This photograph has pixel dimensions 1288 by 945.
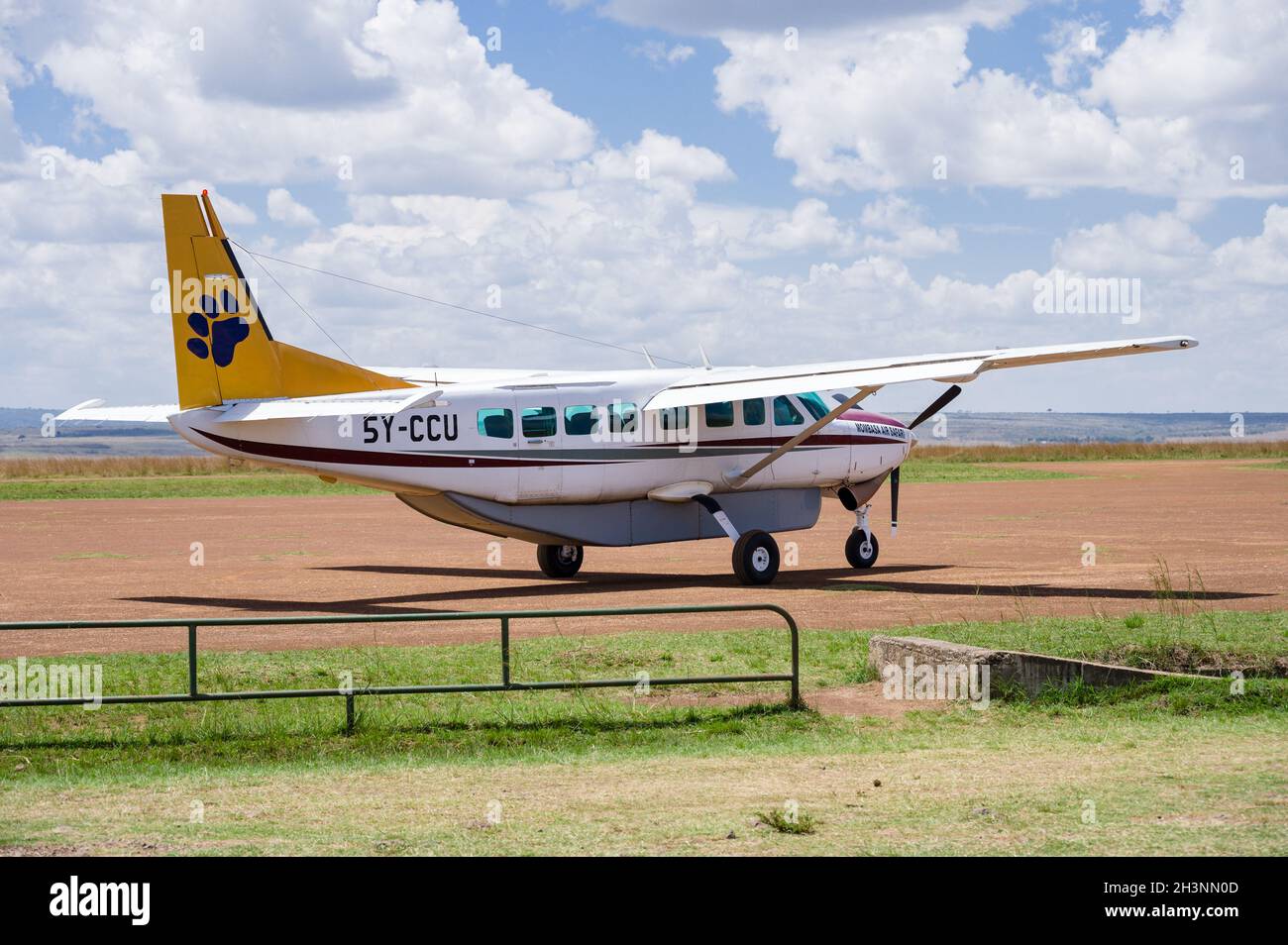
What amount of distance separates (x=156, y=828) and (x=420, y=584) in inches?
697

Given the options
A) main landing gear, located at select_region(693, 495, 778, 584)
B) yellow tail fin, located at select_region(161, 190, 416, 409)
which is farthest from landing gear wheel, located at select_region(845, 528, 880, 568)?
yellow tail fin, located at select_region(161, 190, 416, 409)

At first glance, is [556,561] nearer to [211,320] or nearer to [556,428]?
[556,428]

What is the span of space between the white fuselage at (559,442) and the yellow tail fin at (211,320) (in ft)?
1.79

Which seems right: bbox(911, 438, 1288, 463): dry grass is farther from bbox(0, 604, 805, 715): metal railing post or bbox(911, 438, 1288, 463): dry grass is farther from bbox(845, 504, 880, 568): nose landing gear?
bbox(0, 604, 805, 715): metal railing post

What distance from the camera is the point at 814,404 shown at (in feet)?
96.1

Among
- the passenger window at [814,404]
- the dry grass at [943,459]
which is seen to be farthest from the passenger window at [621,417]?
the dry grass at [943,459]

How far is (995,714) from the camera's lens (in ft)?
47.4

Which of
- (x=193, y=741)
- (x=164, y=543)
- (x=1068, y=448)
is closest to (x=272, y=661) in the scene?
(x=193, y=741)

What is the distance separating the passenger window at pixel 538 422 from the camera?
26.0 meters

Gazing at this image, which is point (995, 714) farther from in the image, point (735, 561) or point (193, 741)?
point (735, 561)

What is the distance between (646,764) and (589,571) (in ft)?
61.2

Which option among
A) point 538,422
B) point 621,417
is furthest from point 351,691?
point 621,417

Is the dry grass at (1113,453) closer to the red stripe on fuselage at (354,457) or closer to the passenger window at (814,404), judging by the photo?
the passenger window at (814,404)

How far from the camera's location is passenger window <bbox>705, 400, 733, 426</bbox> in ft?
91.7
